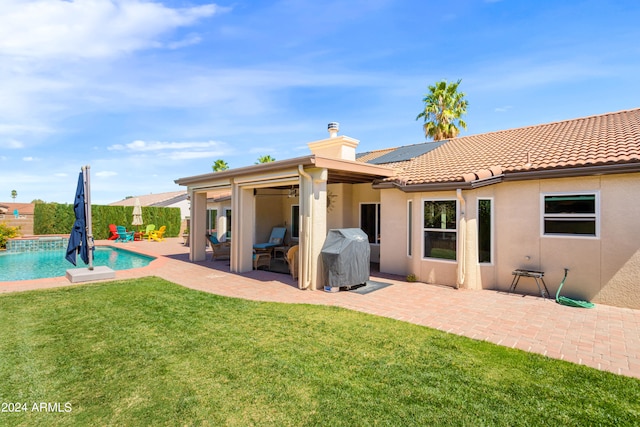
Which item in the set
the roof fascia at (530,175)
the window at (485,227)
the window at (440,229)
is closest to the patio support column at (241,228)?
the roof fascia at (530,175)

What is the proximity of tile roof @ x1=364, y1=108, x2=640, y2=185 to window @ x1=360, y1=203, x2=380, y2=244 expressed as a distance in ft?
7.29

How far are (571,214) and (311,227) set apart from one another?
7.42 metres

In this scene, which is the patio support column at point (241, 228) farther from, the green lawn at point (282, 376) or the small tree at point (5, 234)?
the small tree at point (5, 234)

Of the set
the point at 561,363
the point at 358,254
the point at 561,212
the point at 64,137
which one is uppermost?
the point at 64,137

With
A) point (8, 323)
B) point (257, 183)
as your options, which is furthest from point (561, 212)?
point (8, 323)

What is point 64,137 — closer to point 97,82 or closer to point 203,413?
point 97,82

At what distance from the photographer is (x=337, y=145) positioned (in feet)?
44.2

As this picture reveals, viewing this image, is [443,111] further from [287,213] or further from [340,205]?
[340,205]

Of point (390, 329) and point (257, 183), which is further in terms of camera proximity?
point (257, 183)

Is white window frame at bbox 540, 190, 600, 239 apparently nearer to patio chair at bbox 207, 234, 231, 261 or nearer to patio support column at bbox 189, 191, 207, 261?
patio chair at bbox 207, 234, 231, 261

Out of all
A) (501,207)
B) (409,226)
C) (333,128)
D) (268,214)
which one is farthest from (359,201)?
(268,214)

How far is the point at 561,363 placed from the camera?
511 centimetres

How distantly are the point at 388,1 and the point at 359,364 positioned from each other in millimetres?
12445

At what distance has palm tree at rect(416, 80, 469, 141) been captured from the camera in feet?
89.9
